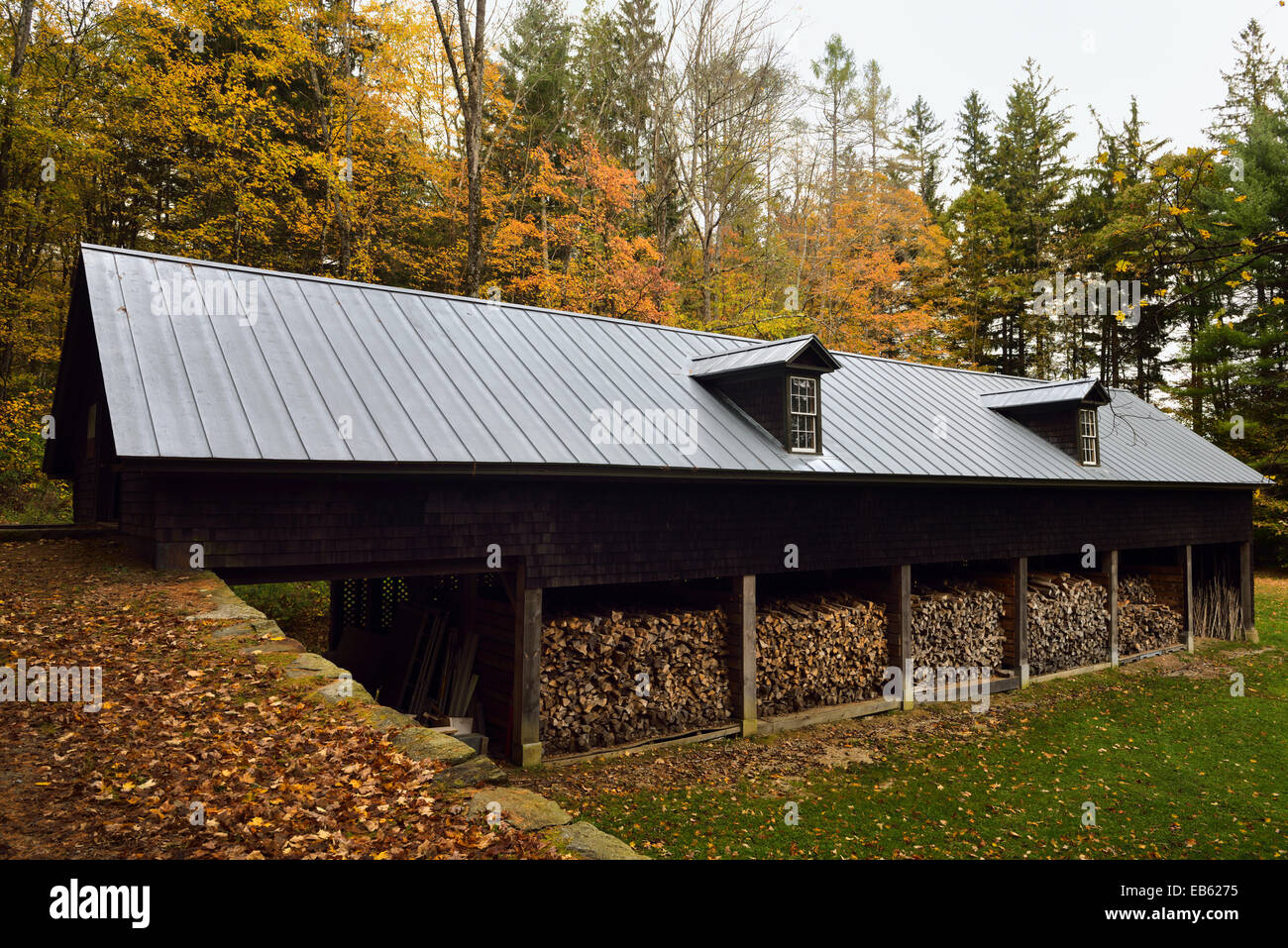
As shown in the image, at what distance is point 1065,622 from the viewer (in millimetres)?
16172

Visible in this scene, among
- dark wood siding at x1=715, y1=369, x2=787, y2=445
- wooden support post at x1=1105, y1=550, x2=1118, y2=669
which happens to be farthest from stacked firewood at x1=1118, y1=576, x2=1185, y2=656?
dark wood siding at x1=715, y1=369, x2=787, y2=445

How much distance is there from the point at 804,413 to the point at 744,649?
3.71 m

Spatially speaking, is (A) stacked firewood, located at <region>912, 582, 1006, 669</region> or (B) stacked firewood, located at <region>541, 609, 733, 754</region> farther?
(A) stacked firewood, located at <region>912, 582, 1006, 669</region>

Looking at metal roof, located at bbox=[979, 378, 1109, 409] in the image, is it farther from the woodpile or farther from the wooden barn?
the woodpile

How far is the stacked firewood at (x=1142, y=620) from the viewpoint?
1783 cm

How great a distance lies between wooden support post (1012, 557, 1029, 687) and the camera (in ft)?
49.0

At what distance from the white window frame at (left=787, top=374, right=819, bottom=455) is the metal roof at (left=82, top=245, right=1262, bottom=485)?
0.28m

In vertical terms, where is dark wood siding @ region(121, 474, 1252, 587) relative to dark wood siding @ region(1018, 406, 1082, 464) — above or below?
below

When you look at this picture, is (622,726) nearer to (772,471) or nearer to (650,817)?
(650,817)

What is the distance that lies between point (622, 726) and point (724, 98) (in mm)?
19877

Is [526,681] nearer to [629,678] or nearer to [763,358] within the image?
[629,678]

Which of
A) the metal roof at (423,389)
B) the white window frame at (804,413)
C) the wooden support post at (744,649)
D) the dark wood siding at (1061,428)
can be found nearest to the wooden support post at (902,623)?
the metal roof at (423,389)

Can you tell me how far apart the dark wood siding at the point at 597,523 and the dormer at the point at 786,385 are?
0.84 meters

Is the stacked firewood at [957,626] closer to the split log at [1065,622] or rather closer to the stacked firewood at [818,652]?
the stacked firewood at [818,652]
